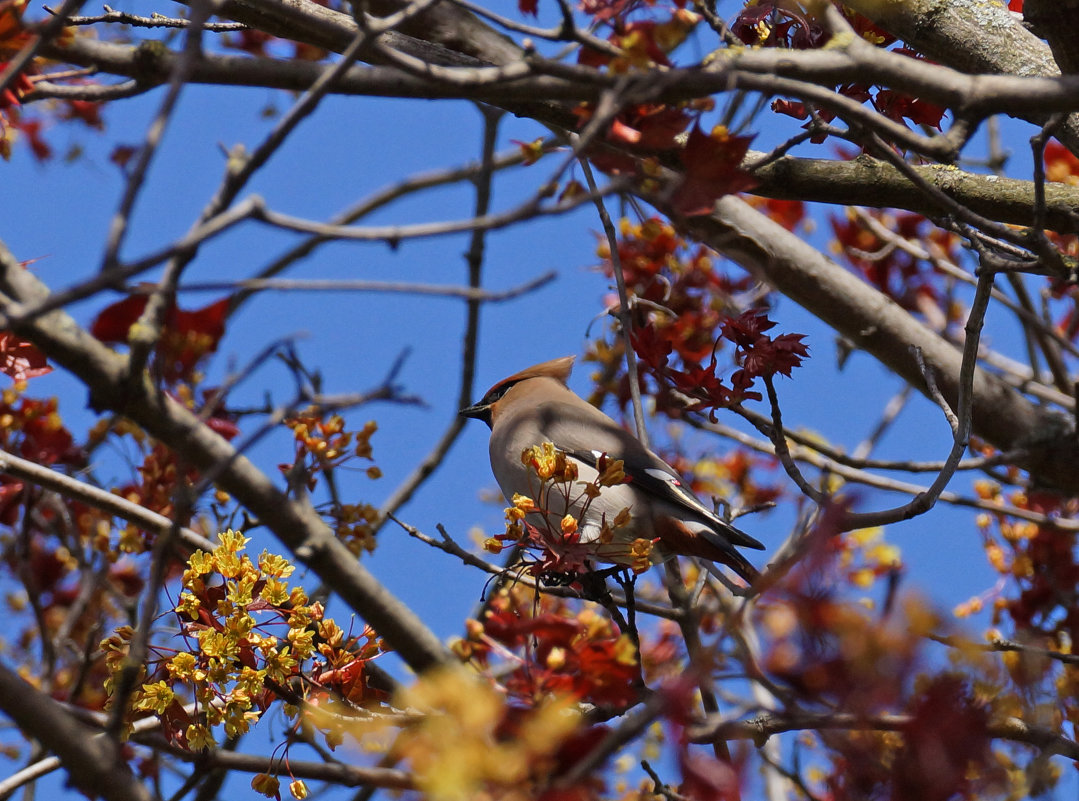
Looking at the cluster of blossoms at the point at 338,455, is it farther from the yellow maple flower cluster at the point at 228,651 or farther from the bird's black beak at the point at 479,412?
the bird's black beak at the point at 479,412

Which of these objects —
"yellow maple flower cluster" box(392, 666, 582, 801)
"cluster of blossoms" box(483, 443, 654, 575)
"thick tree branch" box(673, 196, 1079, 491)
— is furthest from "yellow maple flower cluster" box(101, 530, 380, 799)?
"thick tree branch" box(673, 196, 1079, 491)

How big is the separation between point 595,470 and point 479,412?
3.12 ft

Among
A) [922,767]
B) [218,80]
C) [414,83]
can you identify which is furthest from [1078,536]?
[218,80]

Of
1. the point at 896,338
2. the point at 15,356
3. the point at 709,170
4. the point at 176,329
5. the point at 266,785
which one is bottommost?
the point at 266,785

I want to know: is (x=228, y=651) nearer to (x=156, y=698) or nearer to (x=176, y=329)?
(x=156, y=698)

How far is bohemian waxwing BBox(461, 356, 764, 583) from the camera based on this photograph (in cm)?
354

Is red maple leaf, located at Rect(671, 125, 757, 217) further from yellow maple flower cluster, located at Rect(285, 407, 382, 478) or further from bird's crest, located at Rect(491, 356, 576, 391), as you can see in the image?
bird's crest, located at Rect(491, 356, 576, 391)

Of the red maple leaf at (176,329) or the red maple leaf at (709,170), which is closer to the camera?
the red maple leaf at (176,329)

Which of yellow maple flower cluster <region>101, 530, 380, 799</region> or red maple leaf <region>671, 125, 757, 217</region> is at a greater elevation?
red maple leaf <region>671, 125, 757, 217</region>

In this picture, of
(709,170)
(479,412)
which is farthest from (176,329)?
(479,412)

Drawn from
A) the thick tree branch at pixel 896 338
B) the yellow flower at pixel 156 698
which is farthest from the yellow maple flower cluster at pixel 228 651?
the thick tree branch at pixel 896 338

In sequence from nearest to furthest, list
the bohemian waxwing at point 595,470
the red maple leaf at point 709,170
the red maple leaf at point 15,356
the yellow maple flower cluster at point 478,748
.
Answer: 1. the yellow maple flower cluster at point 478,748
2. the red maple leaf at point 709,170
3. the red maple leaf at point 15,356
4. the bohemian waxwing at point 595,470

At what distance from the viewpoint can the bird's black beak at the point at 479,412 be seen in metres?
4.92

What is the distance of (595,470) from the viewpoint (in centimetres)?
414
